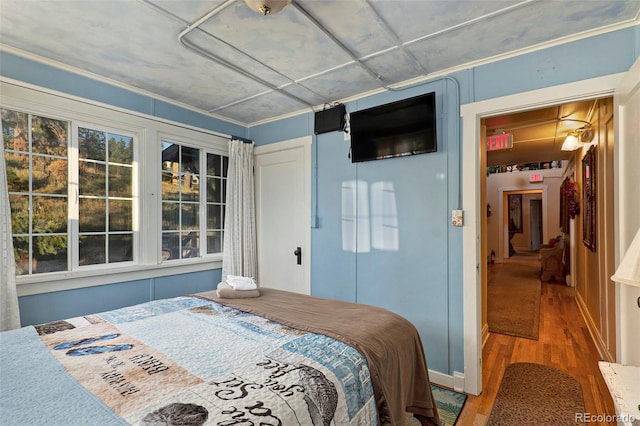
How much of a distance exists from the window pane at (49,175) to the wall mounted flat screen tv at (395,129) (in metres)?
2.55

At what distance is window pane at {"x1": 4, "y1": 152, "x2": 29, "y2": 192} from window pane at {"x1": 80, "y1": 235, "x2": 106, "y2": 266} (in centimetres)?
57

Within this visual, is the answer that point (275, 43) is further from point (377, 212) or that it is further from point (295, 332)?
point (295, 332)

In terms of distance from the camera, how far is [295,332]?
5.31 ft

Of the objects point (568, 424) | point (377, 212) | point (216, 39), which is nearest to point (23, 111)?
point (216, 39)

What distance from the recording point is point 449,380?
8.42 feet

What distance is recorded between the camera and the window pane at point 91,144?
2.70 meters

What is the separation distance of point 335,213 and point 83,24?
8.10 ft

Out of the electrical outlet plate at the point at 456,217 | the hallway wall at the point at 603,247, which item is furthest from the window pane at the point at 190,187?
the hallway wall at the point at 603,247

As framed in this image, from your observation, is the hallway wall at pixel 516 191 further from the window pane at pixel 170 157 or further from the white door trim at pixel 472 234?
the window pane at pixel 170 157

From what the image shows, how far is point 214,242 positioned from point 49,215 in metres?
1.61

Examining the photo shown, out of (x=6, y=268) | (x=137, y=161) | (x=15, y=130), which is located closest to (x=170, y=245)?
(x=137, y=161)

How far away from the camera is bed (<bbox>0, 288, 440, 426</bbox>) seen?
98 cm

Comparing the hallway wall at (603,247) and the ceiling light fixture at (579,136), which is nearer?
the hallway wall at (603,247)

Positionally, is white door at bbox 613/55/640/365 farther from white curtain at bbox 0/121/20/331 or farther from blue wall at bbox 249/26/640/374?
white curtain at bbox 0/121/20/331
